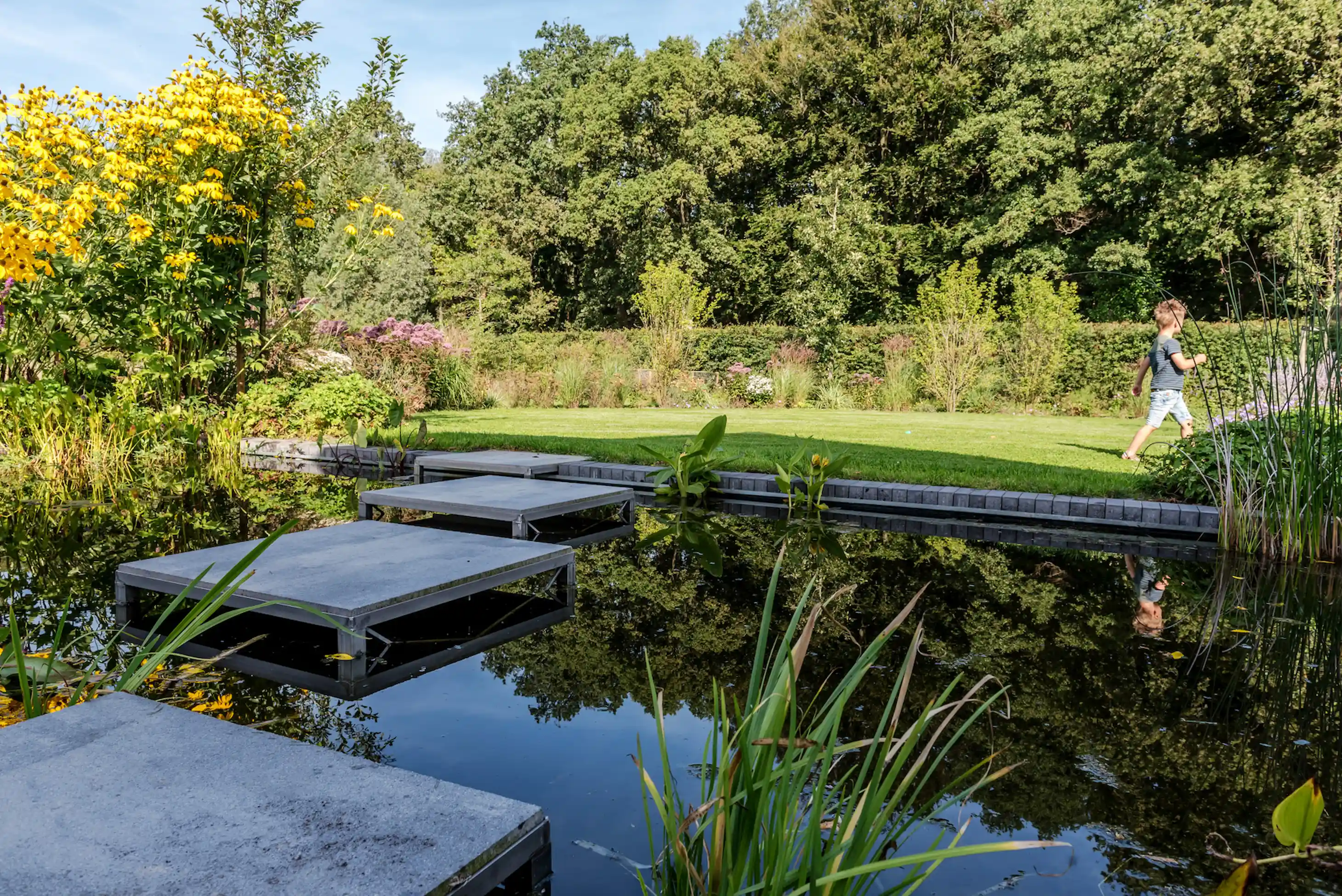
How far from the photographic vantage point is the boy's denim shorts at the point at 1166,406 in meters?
7.12

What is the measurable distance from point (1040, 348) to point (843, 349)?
3.84 metres

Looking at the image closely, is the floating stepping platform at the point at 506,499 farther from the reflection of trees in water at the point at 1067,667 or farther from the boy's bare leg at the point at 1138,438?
the boy's bare leg at the point at 1138,438

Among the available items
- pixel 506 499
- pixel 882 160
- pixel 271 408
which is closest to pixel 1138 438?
pixel 506 499

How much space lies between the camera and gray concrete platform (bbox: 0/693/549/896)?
4.49ft

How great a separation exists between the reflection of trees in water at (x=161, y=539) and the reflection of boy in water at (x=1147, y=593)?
2.98m

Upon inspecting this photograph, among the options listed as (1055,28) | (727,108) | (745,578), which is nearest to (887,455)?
(745,578)

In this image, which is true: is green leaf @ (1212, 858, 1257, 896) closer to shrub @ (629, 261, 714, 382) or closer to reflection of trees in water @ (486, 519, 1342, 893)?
reflection of trees in water @ (486, 519, 1342, 893)

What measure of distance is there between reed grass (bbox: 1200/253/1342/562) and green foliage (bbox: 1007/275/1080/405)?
31.6 ft

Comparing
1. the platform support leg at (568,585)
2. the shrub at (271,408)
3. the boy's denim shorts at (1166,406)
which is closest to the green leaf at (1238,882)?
the platform support leg at (568,585)

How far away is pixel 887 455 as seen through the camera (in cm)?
765

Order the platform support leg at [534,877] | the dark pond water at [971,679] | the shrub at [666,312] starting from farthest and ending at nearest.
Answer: the shrub at [666,312] < the dark pond water at [971,679] < the platform support leg at [534,877]

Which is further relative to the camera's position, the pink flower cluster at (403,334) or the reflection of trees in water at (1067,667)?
the pink flower cluster at (403,334)

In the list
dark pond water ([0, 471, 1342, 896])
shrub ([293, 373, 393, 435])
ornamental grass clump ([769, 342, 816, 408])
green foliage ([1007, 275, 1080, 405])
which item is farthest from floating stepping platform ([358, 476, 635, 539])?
green foliage ([1007, 275, 1080, 405])

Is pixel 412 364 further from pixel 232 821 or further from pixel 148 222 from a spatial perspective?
pixel 232 821
